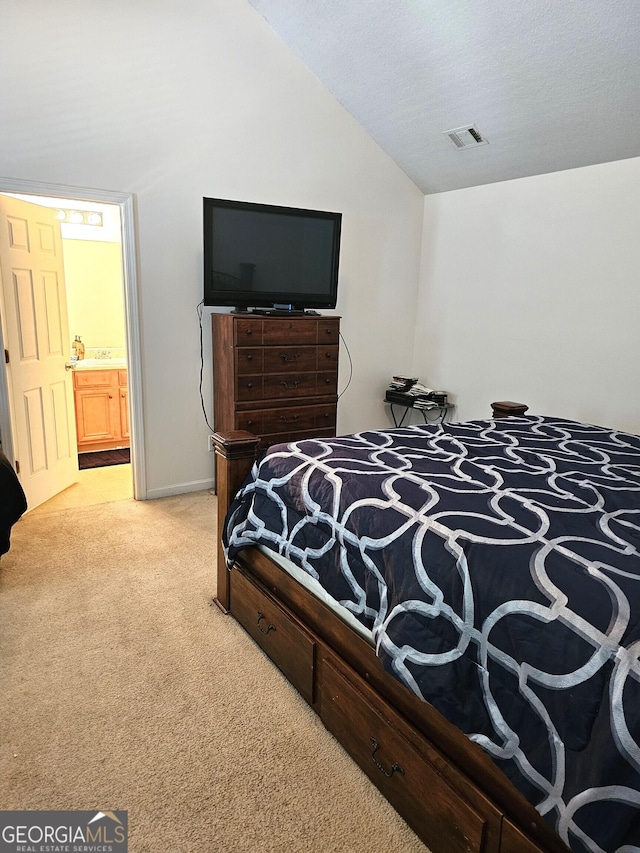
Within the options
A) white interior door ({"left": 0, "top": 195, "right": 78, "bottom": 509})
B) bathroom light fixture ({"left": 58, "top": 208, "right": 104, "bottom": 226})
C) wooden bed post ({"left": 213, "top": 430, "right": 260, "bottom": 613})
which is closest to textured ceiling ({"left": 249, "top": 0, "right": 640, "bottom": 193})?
white interior door ({"left": 0, "top": 195, "right": 78, "bottom": 509})

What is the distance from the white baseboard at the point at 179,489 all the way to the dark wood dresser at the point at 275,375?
1.47 feet

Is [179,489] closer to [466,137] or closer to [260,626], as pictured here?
[260,626]

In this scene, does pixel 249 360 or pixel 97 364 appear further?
pixel 97 364

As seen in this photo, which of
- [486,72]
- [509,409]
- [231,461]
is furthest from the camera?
[486,72]

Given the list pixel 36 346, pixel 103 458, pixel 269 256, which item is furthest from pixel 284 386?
pixel 103 458

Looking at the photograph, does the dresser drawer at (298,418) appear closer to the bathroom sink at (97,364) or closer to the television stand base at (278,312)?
the television stand base at (278,312)

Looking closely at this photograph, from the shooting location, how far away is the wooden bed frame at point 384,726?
1.23 meters

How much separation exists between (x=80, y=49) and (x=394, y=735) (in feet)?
12.2

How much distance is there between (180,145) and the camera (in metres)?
3.55

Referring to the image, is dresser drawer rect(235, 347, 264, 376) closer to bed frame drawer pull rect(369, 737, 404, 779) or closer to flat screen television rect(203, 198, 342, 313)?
flat screen television rect(203, 198, 342, 313)

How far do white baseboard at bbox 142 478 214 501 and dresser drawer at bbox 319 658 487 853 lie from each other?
2408 mm

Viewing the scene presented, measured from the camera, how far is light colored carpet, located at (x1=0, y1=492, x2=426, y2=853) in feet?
4.94

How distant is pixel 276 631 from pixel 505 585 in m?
1.08

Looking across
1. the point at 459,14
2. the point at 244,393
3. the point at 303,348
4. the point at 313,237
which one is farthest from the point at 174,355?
the point at 459,14
